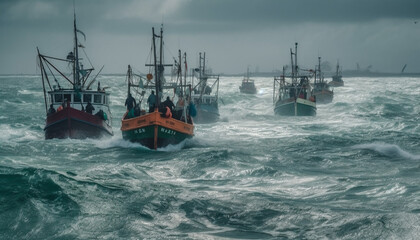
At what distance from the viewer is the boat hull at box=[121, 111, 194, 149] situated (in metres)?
21.6

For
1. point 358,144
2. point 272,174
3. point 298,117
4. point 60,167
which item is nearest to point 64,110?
point 60,167

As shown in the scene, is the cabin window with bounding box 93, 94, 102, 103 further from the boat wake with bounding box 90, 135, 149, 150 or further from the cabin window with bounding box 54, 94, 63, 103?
the boat wake with bounding box 90, 135, 149, 150

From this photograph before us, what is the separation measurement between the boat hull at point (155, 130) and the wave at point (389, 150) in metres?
8.42

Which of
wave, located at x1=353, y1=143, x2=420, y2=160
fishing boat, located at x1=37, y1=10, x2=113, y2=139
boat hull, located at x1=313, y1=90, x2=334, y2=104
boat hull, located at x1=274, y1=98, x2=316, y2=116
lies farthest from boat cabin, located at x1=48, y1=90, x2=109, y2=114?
boat hull, located at x1=313, y1=90, x2=334, y2=104

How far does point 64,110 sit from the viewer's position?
24.5 metres

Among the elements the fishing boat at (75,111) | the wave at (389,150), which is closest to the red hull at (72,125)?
the fishing boat at (75,111)

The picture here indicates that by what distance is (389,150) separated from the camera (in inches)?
841

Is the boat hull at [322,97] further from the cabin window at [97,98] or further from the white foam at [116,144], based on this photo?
the white foam at [116,144]

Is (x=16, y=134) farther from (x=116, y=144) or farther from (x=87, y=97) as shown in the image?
(x=116, y=144)

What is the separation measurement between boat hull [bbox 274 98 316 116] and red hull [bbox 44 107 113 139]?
2458 cm

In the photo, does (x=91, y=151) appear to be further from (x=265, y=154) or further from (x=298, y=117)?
(x=298, y=117)

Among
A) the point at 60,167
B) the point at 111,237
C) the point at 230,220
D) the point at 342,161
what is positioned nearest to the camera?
the point at 111,237

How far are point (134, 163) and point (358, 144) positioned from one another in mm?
11777

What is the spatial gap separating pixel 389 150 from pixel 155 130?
33.9ft
